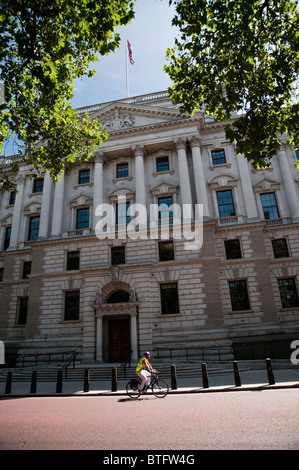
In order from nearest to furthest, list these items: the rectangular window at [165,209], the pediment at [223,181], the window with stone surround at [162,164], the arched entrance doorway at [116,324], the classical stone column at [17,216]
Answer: the arched entrance doorway at [116,324]
the rectangular window at [165,209]
the pediment at [223,181]
the window with stone surround at [162,164]
the classical stone column at [17,216]

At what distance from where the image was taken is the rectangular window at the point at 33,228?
94.9 ft

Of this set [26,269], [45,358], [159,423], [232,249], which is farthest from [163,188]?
[159,423]

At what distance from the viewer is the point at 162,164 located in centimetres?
2788

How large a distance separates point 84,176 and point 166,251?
11997 mm

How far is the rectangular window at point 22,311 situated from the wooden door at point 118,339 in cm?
889

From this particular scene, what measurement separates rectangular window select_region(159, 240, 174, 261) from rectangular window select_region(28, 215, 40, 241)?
13.2 metres

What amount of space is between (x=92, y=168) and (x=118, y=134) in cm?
410

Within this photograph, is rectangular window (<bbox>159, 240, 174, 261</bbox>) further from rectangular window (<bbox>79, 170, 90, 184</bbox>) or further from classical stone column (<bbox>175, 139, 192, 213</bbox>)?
rectangular window (<bbox>79, 170, 90, 184</bbox>)

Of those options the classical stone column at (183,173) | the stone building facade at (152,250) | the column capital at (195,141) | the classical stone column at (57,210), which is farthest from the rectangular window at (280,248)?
the classical stone column at (57,210)

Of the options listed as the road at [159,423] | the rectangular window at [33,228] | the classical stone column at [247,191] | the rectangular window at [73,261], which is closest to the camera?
the road at [159,423]

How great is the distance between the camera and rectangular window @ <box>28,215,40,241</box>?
28.9 meters

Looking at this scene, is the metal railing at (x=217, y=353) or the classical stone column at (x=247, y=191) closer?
the metal railing at (x=217, y=353)

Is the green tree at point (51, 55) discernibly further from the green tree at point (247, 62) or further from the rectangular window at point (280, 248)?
the rectangular window at point (280, 248)

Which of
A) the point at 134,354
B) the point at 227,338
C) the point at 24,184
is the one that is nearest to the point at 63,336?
the point at 134,354
